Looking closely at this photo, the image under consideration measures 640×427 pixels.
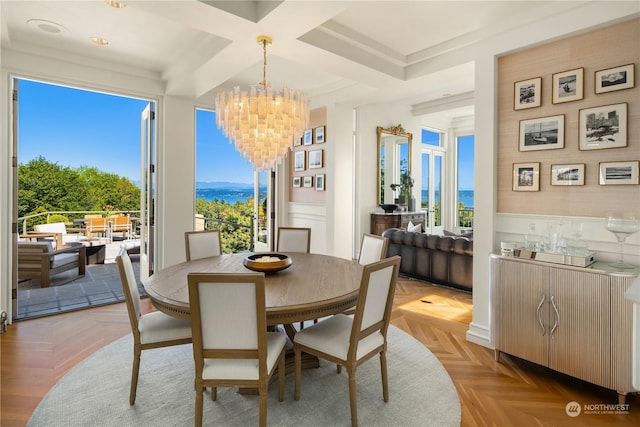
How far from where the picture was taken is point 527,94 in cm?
271

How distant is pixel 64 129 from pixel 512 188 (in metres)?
10.3

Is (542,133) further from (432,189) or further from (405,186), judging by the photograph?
(432,189)

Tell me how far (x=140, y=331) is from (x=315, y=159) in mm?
3854

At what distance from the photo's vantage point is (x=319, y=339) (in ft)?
6.60

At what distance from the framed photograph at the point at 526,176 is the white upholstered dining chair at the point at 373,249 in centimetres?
118

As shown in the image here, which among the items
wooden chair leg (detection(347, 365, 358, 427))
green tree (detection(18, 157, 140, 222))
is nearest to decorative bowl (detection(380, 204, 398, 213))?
wooden chair leg (detection(347, 365, 358, 427))

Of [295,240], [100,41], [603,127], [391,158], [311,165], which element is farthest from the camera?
[391,158]

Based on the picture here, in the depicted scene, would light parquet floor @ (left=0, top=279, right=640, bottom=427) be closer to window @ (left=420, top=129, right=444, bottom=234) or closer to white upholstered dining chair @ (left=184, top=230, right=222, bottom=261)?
white upholstered dining chair @ (left=184, top=230, right=222, bottom=261)

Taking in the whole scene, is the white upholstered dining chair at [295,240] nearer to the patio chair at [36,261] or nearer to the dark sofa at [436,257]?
the dark sofa at [436,257]

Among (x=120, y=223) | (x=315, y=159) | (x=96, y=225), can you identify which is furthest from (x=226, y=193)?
(x=315, y=159)

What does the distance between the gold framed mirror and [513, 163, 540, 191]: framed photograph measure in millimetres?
3485

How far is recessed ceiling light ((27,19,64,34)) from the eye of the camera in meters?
2.90

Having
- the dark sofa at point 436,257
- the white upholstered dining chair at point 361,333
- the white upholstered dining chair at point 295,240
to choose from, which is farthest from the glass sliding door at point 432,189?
the white upholstered dining chair at point 361,333

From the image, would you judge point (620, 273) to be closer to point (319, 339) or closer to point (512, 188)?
point (512, 188)
